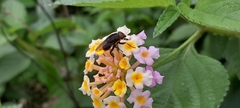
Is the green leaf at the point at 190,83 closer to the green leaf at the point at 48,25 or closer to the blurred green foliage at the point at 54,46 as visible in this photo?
the blurred green foliage at the point at 54,46

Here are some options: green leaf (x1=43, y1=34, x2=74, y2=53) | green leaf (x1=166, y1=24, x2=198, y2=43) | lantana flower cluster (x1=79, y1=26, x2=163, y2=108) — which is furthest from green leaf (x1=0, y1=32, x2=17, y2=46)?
lantana flower cluster (x1=79, y1=26, x2=163, y2=108)

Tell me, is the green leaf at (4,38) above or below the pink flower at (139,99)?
above

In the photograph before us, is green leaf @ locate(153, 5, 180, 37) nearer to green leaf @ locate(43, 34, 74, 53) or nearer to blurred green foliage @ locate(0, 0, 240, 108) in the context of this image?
blurred green foliage @ locate(0, 0, 240, 108)

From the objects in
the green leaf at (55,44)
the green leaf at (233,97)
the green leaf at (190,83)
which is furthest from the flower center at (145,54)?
the green leaf at (55,44)

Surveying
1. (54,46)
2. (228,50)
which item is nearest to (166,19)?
(228,50)

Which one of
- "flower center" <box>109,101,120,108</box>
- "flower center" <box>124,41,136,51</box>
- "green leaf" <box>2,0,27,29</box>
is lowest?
"flower center" <box>109,101,120,108</box>

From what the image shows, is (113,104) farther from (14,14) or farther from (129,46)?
(14,14)

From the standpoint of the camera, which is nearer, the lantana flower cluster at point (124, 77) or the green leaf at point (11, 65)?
the lantana flower cluster at point (124, 77)
